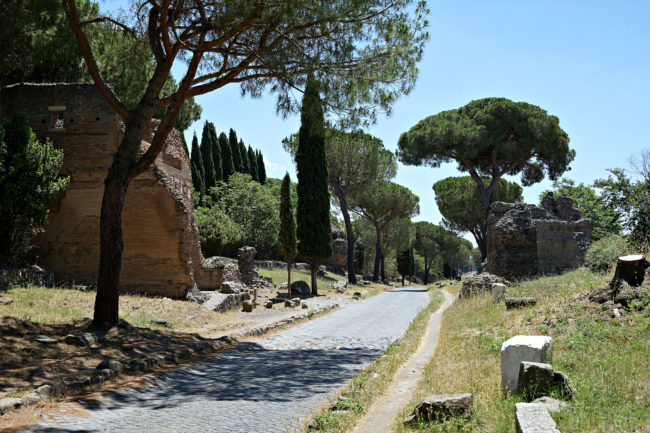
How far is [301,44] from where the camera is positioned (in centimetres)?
1145

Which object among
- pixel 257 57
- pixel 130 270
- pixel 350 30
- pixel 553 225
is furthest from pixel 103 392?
pixel 553 225

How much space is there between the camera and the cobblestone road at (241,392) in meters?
4.98

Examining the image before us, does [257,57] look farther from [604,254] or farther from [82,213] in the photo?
[604,254]

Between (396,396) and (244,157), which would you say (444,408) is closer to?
(396,396)

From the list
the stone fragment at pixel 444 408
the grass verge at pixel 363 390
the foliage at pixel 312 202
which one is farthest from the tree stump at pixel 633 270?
the foliage at pixel 312 202

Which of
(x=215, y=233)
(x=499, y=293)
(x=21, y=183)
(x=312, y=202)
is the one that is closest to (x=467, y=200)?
(x=312, y=202)

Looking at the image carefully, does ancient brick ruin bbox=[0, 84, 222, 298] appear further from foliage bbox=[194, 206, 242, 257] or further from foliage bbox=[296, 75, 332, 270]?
foliage bbox=[194, 206, 242, 257]

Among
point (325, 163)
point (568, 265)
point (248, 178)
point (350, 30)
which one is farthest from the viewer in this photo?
point (248, 178)

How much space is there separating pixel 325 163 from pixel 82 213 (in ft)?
46.3

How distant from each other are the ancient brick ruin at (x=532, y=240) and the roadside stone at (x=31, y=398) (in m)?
15.0

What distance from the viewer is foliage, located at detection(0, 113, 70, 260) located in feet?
44.2

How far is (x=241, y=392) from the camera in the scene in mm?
6359

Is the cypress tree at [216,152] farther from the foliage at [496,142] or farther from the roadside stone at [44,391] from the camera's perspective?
the roadside stone at [44,391]

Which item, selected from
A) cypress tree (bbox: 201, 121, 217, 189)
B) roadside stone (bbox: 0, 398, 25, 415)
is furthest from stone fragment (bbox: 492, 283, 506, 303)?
cypress tree (bbox: 201, 121, 217, 189)
